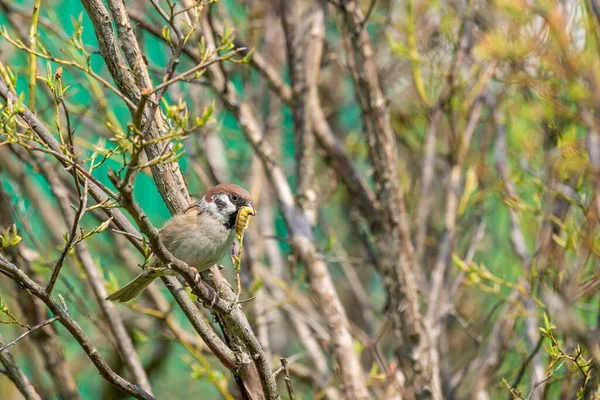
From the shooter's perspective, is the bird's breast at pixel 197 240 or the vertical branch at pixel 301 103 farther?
the vertical branch at pixel 301 103

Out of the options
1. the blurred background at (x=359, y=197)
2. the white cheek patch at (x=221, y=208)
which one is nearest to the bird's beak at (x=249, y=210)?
the white cheek patch at (x=221, y=208)

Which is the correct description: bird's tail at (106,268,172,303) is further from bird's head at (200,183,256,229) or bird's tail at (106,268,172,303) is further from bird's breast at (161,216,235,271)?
bird's head at (200,183,256,229)

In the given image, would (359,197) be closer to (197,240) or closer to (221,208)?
(221,208)

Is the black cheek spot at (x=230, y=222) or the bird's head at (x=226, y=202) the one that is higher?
the bird's head at (x=226, y=202)

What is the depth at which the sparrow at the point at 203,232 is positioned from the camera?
286 cm

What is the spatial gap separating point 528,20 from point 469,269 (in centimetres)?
119

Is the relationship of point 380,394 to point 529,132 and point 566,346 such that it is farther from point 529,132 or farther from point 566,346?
point 529,132

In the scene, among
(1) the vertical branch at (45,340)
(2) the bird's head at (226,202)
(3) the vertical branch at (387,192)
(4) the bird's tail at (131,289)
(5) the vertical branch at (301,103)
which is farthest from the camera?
(5) the vertical branch at (301,103)

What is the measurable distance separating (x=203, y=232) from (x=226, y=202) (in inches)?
7.0

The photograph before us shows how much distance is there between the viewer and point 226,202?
10.1 ft

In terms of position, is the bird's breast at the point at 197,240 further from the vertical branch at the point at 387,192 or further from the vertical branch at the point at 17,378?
the vertical branch at the point at 387,192

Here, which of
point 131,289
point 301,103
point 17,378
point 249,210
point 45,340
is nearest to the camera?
point 249,210

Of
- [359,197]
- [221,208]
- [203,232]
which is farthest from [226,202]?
[359,197]

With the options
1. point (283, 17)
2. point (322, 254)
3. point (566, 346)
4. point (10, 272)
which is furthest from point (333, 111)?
point (10, 272)
